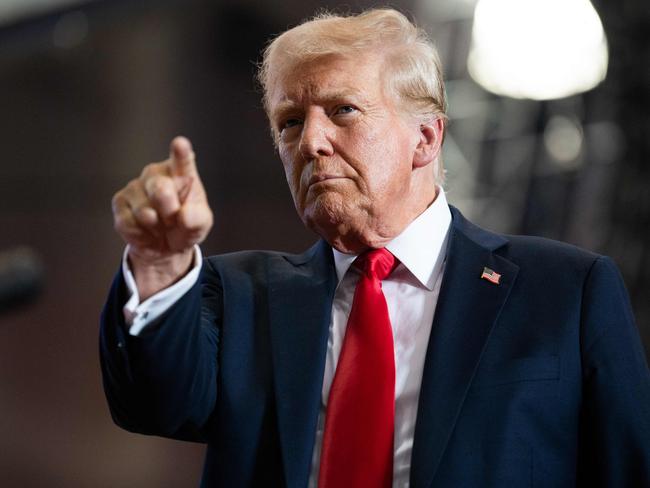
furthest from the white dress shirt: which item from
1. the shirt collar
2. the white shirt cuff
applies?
the white shirt cuff

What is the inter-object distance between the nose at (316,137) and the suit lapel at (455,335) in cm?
28

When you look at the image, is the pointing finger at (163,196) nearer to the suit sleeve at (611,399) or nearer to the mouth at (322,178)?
the mouth at (322,178)

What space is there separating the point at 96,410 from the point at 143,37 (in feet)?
6.07

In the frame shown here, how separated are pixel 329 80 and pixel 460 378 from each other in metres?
0.55

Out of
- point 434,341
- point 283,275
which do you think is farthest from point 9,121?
point 434,341

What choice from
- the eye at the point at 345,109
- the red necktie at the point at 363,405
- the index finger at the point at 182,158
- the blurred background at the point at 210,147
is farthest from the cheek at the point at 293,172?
the blurred background at the point at 210,147

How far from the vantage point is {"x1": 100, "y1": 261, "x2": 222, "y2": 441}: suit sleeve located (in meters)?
1.35

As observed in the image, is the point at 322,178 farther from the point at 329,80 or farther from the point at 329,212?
the point at 329,80

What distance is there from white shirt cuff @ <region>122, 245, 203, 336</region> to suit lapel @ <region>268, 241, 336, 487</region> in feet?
0.89

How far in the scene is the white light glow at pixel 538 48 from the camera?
406 centimetres

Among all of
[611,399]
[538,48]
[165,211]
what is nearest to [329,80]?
[165,211]

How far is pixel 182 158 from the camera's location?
1.21m

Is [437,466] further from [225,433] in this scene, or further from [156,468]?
[156,468]

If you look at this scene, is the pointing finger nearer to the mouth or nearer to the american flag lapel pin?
the mouth
